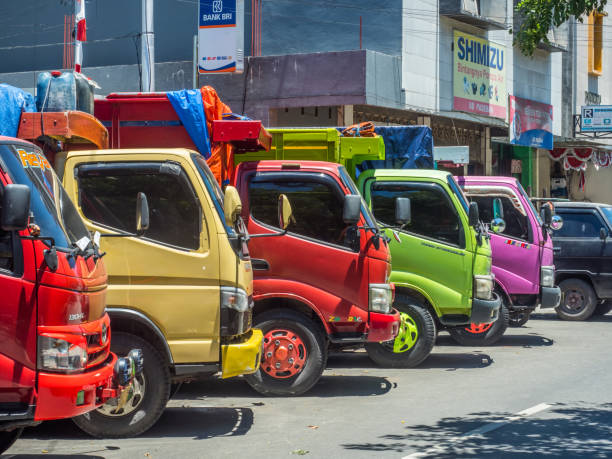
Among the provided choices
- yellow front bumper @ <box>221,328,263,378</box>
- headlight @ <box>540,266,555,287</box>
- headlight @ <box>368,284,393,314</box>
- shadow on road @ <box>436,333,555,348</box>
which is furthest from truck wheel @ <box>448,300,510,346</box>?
yellow front bumper @ <box>221,328,263,378</box>

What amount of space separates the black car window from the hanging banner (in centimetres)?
1459

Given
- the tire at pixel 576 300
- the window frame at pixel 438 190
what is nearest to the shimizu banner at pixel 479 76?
the tire at pixel 576 300

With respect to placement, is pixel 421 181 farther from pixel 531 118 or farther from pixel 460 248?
pixel 531 118

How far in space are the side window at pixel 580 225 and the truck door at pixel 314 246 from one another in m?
8.86

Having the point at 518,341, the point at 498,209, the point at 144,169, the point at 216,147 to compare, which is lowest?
the point at 518,341

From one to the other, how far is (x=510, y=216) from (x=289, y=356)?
19.2 ft

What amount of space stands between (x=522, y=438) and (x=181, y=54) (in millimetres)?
18075

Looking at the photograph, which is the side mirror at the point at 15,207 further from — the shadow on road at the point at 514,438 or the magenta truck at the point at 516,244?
the magenta truck at the point at 516,244

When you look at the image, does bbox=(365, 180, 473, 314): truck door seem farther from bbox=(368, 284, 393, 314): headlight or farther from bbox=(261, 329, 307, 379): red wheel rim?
bbox=(261, 329, 307, 379): red wheel rim

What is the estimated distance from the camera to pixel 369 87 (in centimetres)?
2147

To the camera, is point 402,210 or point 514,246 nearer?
point 402,210

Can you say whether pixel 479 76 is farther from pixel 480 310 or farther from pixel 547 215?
pixel 480 310

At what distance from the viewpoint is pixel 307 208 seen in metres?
10.4

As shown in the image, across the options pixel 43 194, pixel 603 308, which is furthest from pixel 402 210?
pixel 603 308
